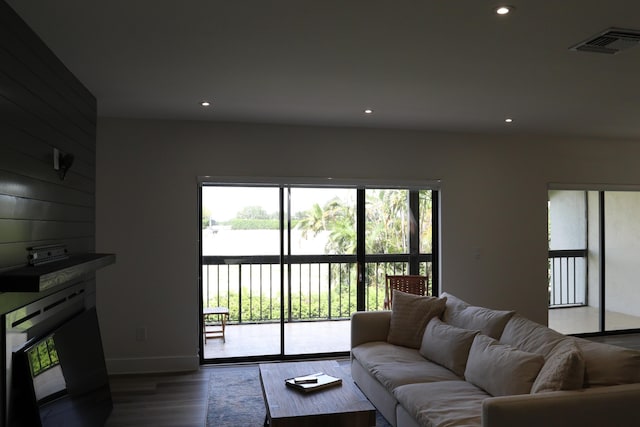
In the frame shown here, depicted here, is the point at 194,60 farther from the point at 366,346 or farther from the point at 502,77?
the point at 366,346

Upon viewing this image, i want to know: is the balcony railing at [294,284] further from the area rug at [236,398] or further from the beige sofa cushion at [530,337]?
the beige sofa cushion at [530,337]

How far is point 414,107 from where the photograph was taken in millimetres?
4348

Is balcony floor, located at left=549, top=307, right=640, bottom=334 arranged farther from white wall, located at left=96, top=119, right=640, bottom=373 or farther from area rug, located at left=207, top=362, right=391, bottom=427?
area rug, located at left=207, top=362, right=391, bottom=427

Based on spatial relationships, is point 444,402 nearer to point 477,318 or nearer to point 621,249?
point 477,318

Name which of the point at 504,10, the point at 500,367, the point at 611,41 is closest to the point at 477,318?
the point at 500,367

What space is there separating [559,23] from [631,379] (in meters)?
1.88

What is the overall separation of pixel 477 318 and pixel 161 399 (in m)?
2.68

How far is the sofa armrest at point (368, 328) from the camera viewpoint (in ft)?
13.8

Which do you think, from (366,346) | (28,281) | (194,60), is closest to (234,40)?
(194,60)

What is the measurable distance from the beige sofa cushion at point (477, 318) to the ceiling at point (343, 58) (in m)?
1.72

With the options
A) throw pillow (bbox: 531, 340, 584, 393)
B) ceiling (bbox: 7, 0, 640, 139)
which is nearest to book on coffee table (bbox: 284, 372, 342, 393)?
throw pillow (bbox: 531, 340, 584, 393)

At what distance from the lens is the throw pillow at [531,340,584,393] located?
7.79 feet

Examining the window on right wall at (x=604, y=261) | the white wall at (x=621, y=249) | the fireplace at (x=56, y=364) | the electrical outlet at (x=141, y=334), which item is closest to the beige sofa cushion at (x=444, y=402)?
the fireplace at (x=56, y=364)

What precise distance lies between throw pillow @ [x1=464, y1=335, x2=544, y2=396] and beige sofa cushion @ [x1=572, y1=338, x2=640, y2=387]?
0.24 metres
